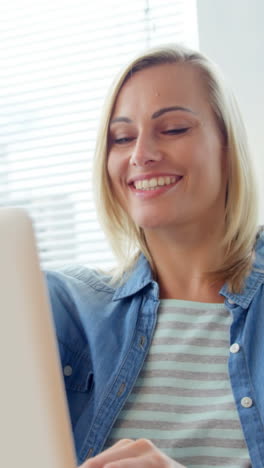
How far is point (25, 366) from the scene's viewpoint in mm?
300

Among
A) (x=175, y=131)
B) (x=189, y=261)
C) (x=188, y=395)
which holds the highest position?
(x=175, y=131)

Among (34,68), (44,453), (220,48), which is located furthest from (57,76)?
(44,453)

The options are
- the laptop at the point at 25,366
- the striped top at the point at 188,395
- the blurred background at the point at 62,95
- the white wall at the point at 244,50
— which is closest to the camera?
the laptop at the point at 25,366

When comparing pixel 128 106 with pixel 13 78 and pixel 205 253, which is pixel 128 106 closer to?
pixel 205 253

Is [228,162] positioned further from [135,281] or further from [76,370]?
[76,370]

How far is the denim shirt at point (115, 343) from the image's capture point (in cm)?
109

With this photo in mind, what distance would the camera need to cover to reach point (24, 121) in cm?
216

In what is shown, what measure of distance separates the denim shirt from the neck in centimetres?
5

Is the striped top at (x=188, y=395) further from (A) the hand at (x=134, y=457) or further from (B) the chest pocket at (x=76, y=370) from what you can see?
(A) the hand at (x=134, y=457)

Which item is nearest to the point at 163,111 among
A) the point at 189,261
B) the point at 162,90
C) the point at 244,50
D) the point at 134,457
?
the point at 162,90

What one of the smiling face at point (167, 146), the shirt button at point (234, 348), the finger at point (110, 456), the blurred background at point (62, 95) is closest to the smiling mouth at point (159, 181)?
the smiling face at point (167, 146)

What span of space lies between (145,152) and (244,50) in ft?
1.83

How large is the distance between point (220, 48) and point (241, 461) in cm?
107

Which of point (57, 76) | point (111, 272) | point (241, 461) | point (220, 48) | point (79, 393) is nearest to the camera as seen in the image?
point (241, 461)
